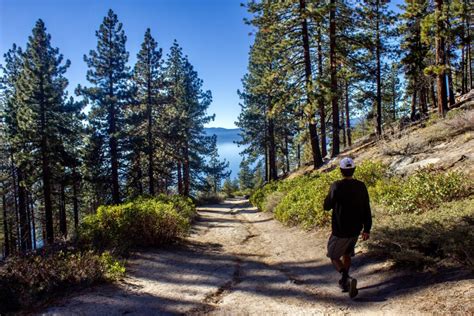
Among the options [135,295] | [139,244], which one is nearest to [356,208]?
[135,295]

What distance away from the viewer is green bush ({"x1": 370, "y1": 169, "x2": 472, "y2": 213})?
24.4ft

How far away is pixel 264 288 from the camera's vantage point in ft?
19.5

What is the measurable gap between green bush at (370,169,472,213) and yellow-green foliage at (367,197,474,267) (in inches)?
17.3

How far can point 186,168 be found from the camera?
33906mm

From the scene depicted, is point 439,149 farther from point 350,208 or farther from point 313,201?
point 350,208

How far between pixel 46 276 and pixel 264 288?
389 cm

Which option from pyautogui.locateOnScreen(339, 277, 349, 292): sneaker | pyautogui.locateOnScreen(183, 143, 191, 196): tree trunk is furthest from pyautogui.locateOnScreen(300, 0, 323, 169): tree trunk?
pyautogui.locateOnScreen(183, 143, 191, 196): tree trunk

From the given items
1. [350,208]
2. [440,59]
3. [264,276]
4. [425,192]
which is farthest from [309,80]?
[350,208]

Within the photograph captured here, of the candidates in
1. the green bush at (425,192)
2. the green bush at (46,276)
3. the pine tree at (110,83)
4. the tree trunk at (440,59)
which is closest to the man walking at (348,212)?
the green bush at (425,192)

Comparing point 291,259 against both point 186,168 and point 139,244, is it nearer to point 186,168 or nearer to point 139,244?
point 139,244

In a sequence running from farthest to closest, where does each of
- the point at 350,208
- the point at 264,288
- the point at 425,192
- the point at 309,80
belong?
the point at 309,80
the point at 425,192
the point at 264,288
the point at 350,208

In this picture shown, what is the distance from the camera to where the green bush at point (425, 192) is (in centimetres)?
745

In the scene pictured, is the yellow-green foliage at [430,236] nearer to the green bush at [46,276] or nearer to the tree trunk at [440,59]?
the green bush at [46,276]

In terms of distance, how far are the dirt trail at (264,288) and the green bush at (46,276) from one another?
39 centimetres
